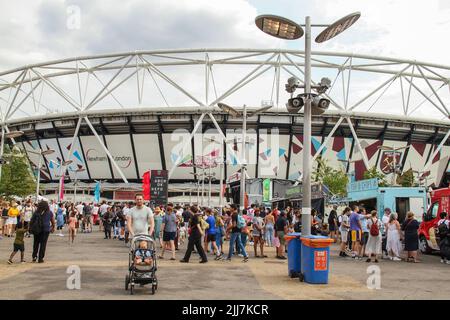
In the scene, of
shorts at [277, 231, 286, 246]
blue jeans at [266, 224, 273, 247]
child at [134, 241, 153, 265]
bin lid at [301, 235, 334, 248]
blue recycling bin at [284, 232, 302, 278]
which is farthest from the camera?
blue jeans at [266, 224, 273, 247]

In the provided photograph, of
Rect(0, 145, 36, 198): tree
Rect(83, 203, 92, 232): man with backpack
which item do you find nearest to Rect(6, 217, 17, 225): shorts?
Rect(83, 203, 92, 232): man with backpack

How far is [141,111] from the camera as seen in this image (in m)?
52.9

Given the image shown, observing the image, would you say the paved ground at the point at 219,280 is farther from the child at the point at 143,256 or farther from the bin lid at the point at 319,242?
the bin lid at the point at 319,242

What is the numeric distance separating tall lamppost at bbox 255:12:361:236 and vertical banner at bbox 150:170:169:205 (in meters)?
13.0

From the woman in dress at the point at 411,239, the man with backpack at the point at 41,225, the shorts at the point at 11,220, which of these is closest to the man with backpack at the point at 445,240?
the woman in dress at the point at 411,239

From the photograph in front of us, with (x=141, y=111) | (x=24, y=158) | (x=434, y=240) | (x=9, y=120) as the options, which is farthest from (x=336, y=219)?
(x=9, y=120)

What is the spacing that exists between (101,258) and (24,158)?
41.4m

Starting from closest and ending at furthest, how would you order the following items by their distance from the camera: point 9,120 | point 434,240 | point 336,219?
point 434,240
point 336,219
point 9,120

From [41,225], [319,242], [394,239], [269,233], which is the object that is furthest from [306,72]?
[269,233]

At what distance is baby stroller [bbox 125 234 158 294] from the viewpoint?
351 inches

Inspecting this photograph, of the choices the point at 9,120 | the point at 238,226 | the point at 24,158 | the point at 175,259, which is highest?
the point at 9,120

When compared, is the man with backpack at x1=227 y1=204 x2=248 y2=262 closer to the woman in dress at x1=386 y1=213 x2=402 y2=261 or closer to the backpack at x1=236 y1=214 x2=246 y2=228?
the backpack at x1=236 y1=214 x2=246 y2=228
